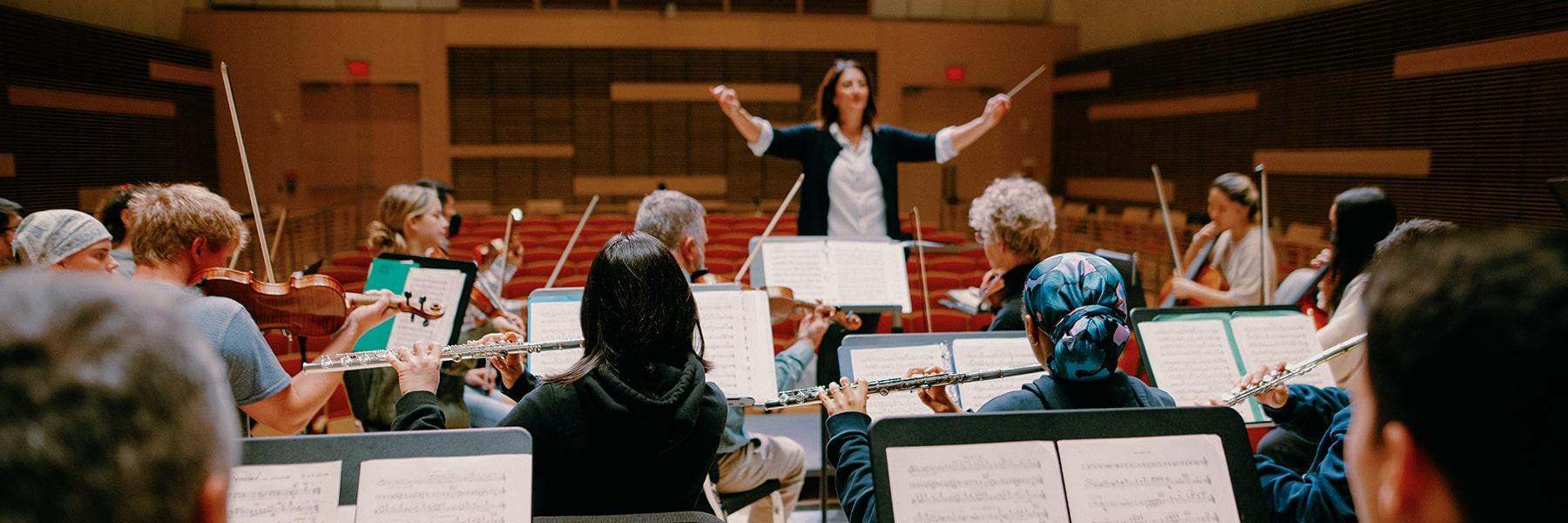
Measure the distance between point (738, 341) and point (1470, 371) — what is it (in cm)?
207

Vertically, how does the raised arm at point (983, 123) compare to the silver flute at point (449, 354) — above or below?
above

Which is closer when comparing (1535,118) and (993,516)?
(993,516)

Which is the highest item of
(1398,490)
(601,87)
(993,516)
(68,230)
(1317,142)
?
(601,87)

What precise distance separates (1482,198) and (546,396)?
790cm

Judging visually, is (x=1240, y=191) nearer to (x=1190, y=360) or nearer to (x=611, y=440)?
(x=1190, y=360)

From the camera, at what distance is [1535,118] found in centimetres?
645

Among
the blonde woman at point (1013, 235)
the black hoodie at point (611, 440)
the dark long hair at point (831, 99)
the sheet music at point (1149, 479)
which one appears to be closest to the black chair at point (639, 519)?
the black hoodie at point (611, 440)

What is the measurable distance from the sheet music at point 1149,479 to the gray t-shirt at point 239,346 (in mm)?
1766

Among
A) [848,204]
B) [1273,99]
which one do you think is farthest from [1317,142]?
[848,204]

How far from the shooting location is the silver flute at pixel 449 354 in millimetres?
2189

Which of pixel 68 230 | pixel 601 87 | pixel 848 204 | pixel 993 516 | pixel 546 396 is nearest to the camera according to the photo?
pixel 993 516

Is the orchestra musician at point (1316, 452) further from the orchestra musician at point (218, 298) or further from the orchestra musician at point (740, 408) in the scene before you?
the orchestra musician at point (218, 298)

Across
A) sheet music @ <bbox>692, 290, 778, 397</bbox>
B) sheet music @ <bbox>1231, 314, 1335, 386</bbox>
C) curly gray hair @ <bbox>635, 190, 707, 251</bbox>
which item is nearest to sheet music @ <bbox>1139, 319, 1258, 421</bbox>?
sheet music @ <bbox>1231, 314, 1335, 386</bbox>

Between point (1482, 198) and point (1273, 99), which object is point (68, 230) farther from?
point (1273, 99)
